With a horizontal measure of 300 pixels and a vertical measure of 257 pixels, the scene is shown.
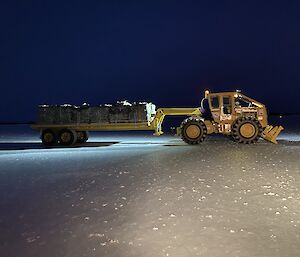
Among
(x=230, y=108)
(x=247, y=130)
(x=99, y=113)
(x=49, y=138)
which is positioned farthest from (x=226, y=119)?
(x=49, y=138)

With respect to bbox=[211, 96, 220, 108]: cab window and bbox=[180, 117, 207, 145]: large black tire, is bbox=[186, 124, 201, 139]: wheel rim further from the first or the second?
bbox=[211, 96, 220, 108]: cab window

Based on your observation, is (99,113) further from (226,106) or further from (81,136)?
(226,106)

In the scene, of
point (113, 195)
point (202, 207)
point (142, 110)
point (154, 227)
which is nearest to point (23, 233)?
point (154, 227)

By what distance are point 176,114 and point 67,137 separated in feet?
17.3

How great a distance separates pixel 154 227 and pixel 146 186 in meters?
2.62

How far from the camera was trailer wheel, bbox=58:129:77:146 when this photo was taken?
1808 cm

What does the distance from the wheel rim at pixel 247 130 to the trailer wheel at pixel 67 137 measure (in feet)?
25.4

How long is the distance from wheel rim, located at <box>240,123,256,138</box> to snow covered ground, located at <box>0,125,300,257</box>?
196 inches

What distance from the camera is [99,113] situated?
17859 millimetres

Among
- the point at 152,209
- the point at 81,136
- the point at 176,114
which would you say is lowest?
the point at 152,209

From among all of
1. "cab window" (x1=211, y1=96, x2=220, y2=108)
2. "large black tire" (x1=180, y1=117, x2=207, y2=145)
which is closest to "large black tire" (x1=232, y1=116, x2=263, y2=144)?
"cab window" (x1=211, y1=96, x2=220, y2=108)

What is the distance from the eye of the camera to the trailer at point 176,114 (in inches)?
643

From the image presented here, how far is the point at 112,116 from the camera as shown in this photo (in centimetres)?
1775

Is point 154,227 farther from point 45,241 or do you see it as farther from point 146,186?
point 146,186
